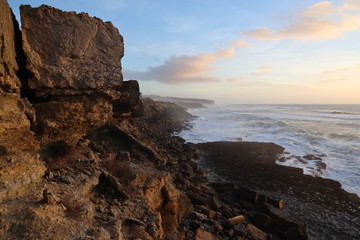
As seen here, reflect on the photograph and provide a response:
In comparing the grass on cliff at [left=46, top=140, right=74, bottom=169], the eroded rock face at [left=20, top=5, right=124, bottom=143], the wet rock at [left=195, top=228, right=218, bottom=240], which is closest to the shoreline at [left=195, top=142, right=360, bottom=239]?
the wet rock at [left=195, top=228, right=218, bottom=240]

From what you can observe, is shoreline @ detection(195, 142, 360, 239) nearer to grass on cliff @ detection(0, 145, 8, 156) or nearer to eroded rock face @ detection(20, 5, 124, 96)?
eroded rock face @ detection(20, 5, 124, 96)

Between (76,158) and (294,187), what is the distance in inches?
493

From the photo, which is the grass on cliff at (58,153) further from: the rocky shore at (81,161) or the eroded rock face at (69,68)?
the eroded rock face at (69,68)

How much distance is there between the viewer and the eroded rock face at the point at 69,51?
588 centimetres

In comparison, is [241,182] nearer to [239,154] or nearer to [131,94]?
[239,154]

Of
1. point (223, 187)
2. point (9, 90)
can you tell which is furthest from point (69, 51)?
point (223, 187)

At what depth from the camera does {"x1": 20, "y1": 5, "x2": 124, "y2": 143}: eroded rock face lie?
5.94 m

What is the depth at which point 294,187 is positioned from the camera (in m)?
12.5

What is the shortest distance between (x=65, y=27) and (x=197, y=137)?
20996mm

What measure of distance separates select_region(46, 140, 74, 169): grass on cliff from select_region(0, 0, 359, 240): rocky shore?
3cm

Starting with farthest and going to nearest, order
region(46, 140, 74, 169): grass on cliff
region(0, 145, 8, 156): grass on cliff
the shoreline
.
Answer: the shoreline → region(46, 140, 74, 169): grass on cliff → region(0, 145, 8, 156): grass on cliff

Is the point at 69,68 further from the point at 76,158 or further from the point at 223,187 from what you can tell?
the point at 223,187

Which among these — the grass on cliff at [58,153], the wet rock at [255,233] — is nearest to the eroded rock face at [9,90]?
the grass on cliff at [58,153]

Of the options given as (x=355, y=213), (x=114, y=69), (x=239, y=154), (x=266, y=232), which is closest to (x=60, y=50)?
(x=114, y=69)
